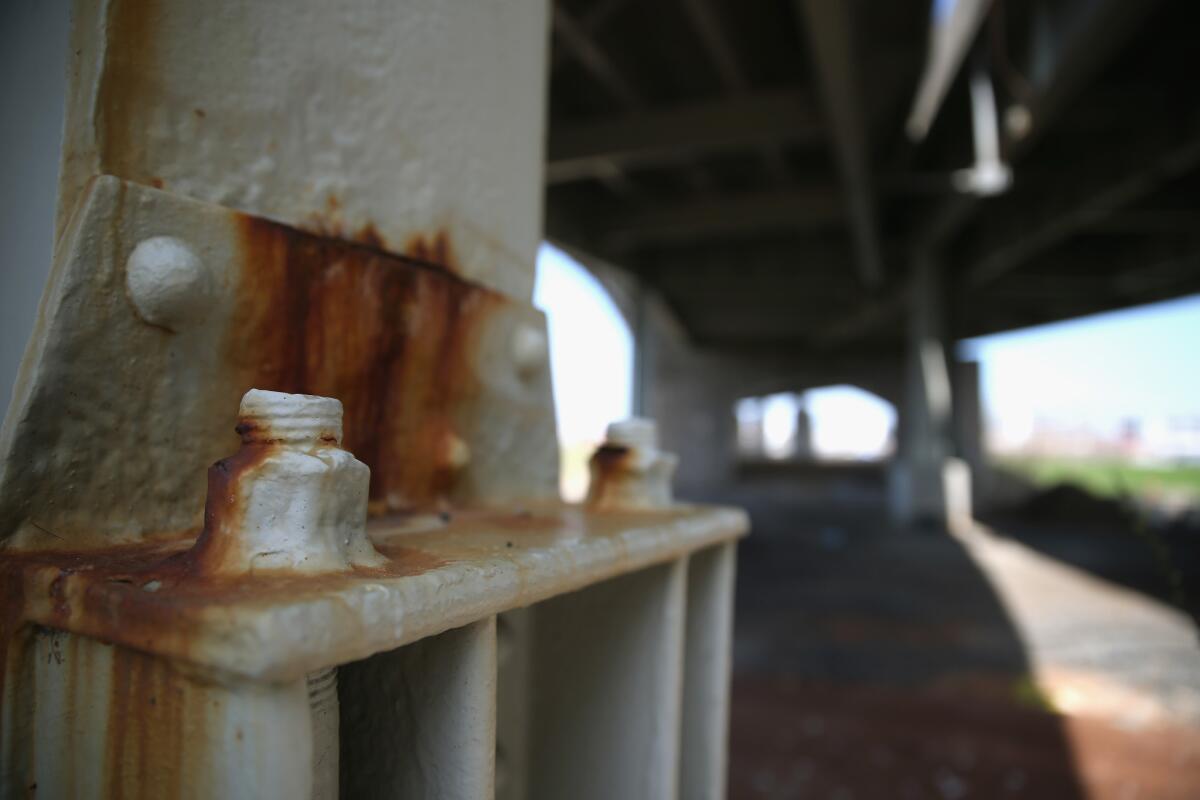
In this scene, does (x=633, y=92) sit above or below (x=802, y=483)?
above

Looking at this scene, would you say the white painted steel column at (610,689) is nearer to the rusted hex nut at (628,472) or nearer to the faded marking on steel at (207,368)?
the rusted hex nut at (628,472)

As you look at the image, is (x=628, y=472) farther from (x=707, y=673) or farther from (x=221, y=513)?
(x=221, y=513)

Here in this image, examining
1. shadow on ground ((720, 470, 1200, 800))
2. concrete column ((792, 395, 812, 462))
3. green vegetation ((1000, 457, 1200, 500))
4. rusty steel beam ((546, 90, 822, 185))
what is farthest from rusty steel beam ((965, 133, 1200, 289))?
concrete column ((792, 395, 812, 462))

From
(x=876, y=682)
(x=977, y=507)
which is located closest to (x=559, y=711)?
(x=876, y=682)

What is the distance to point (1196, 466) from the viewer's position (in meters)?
23.6

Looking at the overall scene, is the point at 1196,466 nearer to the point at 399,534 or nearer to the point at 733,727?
the point at 733,727

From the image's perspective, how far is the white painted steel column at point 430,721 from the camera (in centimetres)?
83

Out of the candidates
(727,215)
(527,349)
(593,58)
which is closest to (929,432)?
(727,215)

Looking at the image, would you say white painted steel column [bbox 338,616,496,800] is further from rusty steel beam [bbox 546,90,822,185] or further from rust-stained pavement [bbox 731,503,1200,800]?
rusty steel beam [bbox 546,90,822,185]

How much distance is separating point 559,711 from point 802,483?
22.7 metres

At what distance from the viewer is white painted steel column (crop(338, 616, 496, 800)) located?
0.83 meters

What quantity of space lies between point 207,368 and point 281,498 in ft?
1.11

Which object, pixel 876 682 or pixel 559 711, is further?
pixel 876 682

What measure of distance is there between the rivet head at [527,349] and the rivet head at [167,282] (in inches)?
24.5
